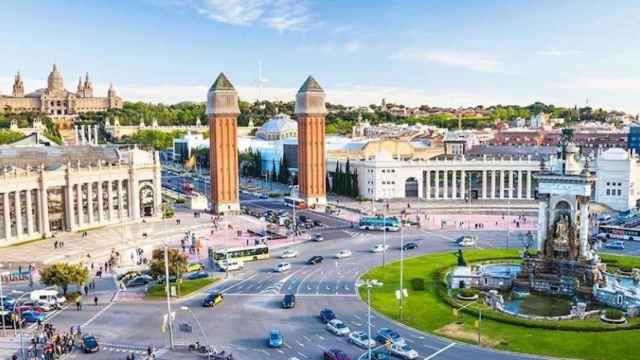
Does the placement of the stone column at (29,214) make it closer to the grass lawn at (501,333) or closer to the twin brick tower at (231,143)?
the twin brick tower at (231,143)

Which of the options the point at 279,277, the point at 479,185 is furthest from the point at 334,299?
the point at 479,185

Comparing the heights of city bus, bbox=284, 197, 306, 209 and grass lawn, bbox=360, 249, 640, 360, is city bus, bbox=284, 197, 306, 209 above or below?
above

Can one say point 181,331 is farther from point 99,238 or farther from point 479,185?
point 479,185

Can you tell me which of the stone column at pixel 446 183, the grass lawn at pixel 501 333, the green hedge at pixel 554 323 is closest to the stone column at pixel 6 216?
the grass lawn at pixel 501 333

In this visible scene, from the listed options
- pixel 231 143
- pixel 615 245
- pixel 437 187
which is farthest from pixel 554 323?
pixel 437 187

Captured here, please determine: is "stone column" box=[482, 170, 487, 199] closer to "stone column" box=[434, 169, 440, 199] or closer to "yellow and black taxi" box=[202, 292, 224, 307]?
"stone column" box=[434, 169, 440, 199]

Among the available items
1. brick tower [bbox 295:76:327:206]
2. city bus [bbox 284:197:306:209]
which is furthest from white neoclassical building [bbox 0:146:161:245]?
brick tower [bbox 295:76:327:206]
